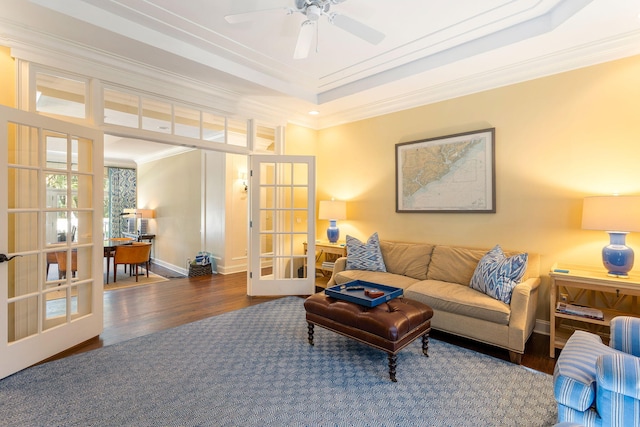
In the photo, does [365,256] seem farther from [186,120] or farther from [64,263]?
[64,263]

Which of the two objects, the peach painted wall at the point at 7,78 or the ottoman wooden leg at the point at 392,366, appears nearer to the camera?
the ottoman wooden leg at the point at 392,366

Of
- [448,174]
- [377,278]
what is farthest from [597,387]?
[448,174]

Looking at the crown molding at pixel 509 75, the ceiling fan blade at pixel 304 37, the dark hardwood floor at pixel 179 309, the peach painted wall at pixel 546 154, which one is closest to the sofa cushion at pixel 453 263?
Result: the peach painted wall at pixel 546 154

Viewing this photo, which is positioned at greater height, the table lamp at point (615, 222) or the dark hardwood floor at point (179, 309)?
the table lamp at point (615, 222)

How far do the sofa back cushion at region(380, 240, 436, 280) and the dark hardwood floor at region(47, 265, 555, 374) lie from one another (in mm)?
769

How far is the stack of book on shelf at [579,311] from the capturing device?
2.52 meters

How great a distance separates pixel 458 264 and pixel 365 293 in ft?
4.51

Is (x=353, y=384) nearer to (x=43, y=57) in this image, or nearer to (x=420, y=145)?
(x=420, y=145)

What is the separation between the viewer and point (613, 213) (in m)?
2.46

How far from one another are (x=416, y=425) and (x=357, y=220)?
322 centimetres

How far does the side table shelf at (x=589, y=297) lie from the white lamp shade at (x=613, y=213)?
0.42m

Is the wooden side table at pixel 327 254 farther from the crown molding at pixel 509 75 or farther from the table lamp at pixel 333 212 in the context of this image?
the crown molding at pixel 509 75

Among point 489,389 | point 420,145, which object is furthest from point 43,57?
point 489,389

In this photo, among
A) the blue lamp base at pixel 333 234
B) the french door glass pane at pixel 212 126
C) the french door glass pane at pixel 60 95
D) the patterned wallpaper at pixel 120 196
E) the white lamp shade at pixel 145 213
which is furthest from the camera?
the patterned wallpaper at pixel 120 196
